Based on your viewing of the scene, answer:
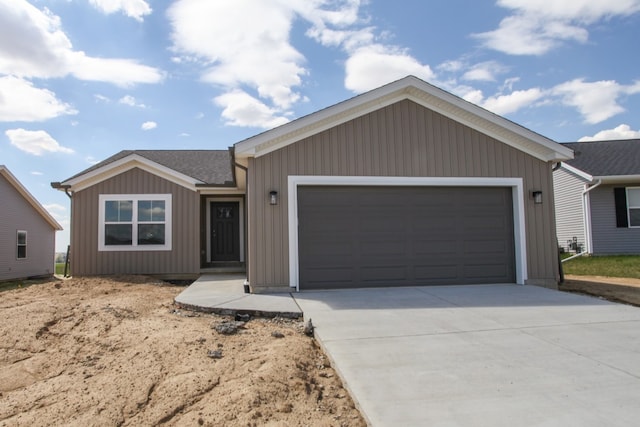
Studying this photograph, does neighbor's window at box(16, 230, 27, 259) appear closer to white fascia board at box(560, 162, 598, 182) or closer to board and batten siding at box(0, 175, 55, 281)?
board and batten siding at box(0, 175, 55, 281)

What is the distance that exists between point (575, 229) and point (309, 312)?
13.1 m

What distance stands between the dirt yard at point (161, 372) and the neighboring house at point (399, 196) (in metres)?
2.42

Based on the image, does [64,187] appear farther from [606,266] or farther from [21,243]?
[606,266]

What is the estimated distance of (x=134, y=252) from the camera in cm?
1080

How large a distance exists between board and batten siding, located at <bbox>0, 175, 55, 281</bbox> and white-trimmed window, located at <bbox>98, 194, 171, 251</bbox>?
6.76m

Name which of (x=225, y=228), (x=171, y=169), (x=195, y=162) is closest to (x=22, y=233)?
(x=195, y=162)

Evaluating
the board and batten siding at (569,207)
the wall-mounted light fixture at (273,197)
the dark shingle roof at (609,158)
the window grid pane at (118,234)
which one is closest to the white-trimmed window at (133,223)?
the window grid pane at (118,234)

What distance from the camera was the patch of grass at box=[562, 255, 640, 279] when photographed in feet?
35.0

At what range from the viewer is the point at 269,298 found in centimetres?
658

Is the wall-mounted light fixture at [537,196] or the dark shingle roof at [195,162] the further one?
the dark shingle roof at [195,162]

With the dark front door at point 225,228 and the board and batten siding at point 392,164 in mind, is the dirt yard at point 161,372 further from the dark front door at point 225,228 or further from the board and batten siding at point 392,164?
the dark front door at point 225,228

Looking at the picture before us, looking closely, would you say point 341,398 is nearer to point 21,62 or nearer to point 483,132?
point 483,132

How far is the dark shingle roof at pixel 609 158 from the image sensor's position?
1331cm

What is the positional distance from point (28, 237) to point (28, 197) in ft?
5.46
